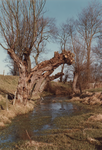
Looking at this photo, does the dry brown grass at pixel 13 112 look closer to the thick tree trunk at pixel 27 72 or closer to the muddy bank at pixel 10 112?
the muddy bank at pixel 10 112

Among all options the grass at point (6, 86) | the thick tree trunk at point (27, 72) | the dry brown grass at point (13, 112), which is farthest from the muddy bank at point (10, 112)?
the grass at point (6, 86)

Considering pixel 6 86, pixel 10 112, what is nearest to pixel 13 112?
pixel 10 112

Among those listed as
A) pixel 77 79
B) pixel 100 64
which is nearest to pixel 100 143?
pixel 77 79

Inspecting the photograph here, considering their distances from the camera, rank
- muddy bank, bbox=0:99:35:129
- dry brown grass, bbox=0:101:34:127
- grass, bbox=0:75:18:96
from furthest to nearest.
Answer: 1. grass, bbox=0:75:18:96
2. dry brown grass, bbox=0:101:34:127
3. muddy bank, bbox=0:99:35:129

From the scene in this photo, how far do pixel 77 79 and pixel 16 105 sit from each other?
17072 mm

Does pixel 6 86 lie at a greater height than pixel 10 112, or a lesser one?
greater

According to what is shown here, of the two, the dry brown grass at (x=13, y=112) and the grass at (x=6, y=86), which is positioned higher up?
the grass at (x=6, y=86)

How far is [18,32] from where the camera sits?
36.7 ft

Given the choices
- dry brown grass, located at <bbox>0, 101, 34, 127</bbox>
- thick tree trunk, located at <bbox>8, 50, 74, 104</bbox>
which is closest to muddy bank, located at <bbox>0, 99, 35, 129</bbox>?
dry brown grass, located at <bbox>0, 101, 34, 127</bbox>

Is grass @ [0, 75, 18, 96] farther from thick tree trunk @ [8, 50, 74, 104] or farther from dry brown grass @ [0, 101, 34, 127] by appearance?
dry brown grass @ [0, 101, 34, 127]

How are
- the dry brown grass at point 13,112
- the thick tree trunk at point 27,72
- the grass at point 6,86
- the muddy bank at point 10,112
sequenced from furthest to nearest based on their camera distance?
the grass at point 6,86 < the thick tree trunk at point 27,72 < the dry brown grass at point 13,112 < the muddy bank at point 10,112

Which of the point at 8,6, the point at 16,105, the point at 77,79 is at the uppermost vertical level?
the point at 8,6

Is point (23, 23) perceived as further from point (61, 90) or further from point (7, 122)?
point (61, 90)

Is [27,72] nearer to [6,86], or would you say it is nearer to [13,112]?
[13,112]
